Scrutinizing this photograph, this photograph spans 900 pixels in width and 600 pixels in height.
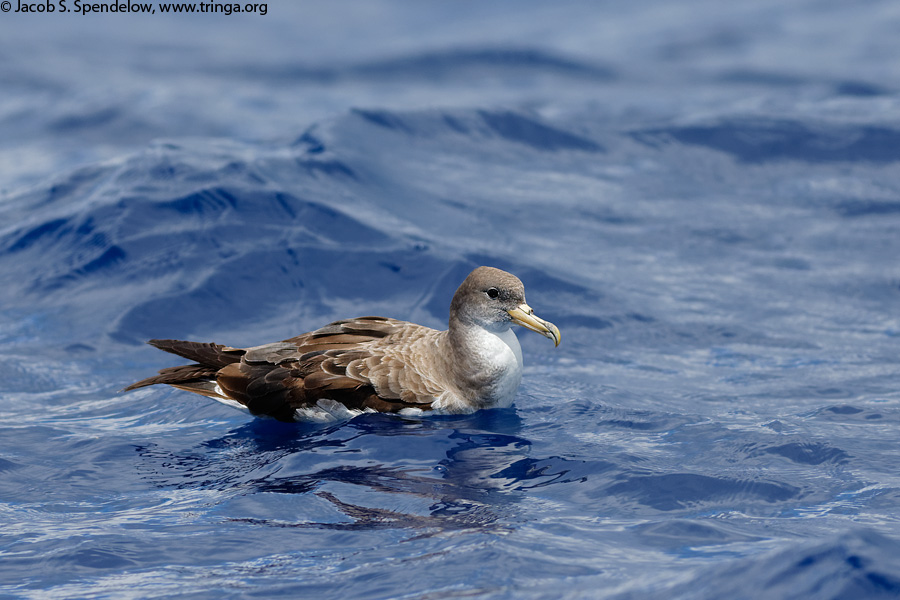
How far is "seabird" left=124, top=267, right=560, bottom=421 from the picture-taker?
7.46 metres

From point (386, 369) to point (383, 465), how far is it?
2.65ft

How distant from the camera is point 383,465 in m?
6.98

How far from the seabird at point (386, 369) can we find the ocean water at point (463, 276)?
21cm

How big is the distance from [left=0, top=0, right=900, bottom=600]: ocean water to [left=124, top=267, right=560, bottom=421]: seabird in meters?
0.21

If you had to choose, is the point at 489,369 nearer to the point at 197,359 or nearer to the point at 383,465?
the point at 383,465

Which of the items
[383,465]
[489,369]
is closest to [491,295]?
[489,369]

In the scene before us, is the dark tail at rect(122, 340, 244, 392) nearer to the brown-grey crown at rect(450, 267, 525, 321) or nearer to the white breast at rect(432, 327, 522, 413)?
the white breast at rect(432, 327, 522, 413)

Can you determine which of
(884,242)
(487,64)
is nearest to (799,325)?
(884,242)

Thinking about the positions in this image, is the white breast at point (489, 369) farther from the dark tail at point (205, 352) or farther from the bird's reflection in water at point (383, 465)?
the dark tail at point (205, 352)

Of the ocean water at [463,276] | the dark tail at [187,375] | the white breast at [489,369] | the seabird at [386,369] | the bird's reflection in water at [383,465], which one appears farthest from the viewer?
the dark tail at [187,375]

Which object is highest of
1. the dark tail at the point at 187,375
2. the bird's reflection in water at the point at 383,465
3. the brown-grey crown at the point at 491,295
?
the brown-grey crown at the point at 491,295

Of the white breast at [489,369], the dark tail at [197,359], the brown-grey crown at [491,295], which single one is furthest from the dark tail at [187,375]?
the brown-grey crown at [491,295]

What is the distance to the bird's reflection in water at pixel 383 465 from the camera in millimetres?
6301

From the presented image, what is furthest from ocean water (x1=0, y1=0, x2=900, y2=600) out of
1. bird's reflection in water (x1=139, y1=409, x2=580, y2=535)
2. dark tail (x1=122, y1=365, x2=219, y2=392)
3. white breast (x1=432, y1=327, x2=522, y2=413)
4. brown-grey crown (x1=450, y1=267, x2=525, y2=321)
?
brown-grey crown (x1=450, y1=267, x2=525, y2=321)
